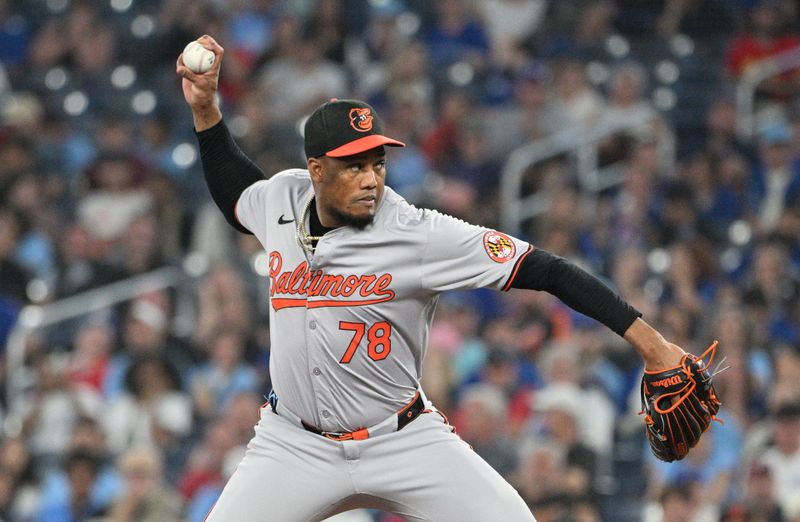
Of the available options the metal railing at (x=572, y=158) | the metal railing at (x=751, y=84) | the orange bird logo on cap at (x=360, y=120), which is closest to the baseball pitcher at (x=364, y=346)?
the orange bird logo on cap at (x=360, y=120)

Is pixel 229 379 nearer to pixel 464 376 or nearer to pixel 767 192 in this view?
pixel 464 376

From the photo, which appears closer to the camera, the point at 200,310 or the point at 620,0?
the point at 200,310

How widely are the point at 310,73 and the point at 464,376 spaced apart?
12.4 feet

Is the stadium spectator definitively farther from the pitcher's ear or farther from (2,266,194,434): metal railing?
the pitcher's ear

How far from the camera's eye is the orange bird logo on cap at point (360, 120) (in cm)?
465

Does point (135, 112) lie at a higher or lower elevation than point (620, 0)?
lower

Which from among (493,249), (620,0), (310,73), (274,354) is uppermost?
(620,0)

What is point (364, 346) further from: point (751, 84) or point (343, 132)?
point (751, 84)

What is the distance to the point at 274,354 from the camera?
4.86 meters

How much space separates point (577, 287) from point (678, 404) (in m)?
0.49

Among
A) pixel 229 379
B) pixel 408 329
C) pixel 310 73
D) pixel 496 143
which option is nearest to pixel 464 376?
pixel 229 379

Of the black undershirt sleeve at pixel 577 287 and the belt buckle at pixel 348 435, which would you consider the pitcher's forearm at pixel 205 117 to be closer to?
the belt buckle at pixel 348 435

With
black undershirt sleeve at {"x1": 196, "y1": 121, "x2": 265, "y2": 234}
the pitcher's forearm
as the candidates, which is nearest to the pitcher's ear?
black undershirt sleeve at {"x1": 196, "y1": 121, "x2": 265, "y2": 234}

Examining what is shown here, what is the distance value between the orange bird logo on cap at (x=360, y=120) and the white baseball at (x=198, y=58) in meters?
0.67
